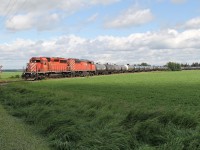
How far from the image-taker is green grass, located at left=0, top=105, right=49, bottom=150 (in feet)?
37.0

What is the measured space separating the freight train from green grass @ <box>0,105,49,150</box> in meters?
47.5

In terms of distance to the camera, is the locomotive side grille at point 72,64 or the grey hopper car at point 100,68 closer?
the locomotive side grille at point 72,64

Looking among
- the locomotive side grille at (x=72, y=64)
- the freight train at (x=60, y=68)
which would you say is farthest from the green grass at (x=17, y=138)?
the locomotive side grille at (x=72, y=64)

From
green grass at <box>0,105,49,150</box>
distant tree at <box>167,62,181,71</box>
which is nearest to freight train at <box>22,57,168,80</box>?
green grass at <box>0,105,49,150</box>

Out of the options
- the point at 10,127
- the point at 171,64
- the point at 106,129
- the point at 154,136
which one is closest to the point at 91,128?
the point at 106,129

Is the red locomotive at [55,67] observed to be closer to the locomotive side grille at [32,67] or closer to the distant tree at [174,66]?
the locomotive side grille at [32,67]

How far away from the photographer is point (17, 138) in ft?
41.1

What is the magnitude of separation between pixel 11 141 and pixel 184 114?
18.5 feet

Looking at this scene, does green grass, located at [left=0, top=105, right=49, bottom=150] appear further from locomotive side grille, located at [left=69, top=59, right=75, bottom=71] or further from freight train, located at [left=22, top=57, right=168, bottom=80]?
locomotive side grille, located at [left=69, top=59, right=75, bottom=71]

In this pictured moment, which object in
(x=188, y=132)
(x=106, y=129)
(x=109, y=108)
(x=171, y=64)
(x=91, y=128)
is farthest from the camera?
(x=171, y=64)

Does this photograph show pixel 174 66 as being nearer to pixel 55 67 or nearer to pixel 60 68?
pixel 60 68

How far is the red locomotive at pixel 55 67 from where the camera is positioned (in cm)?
6329

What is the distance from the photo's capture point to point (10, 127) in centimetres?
1480

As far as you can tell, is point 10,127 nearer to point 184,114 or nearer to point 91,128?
point 91,128
